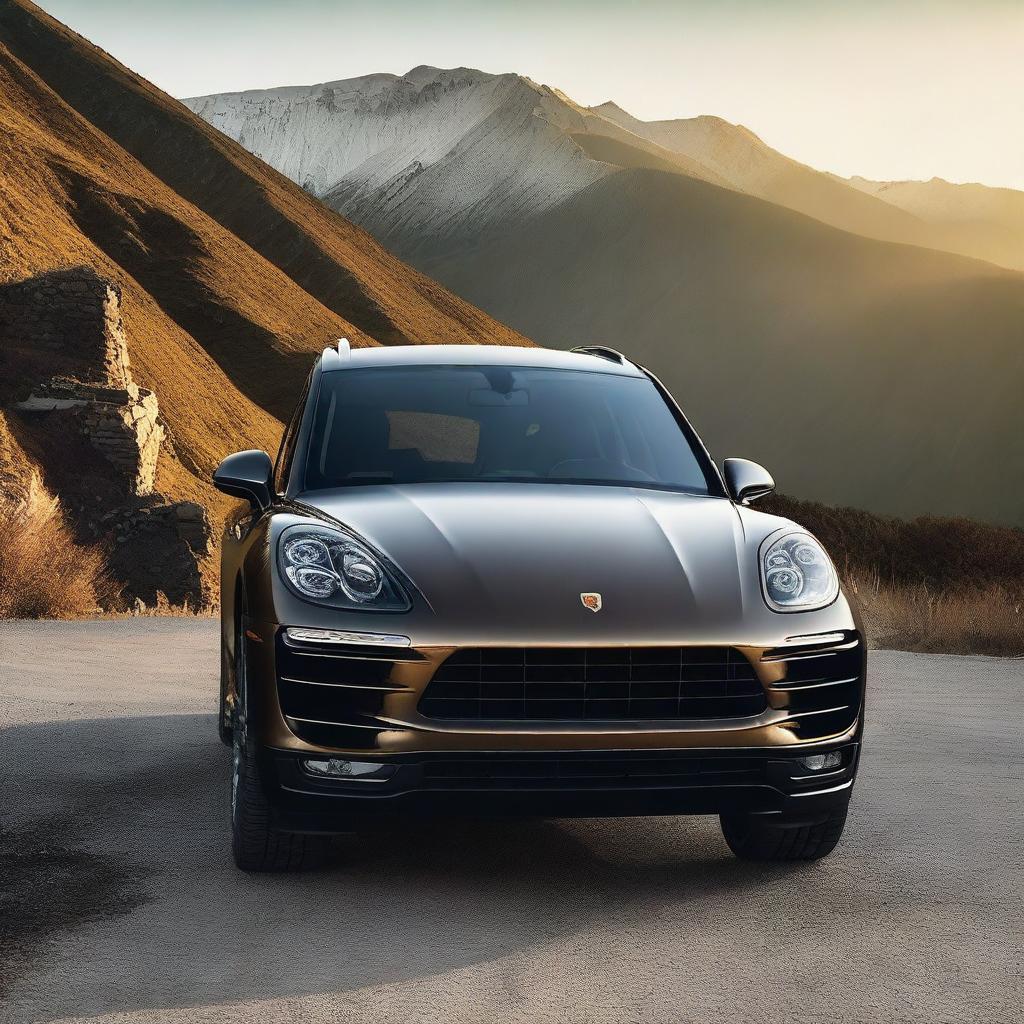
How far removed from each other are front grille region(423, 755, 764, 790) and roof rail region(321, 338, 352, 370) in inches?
97.4

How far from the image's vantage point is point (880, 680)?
1228cm

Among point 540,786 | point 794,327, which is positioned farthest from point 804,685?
point 794,327

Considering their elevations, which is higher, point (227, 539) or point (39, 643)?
point (227, 539)

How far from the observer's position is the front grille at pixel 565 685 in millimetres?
4652

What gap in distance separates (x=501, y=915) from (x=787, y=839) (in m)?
1.23

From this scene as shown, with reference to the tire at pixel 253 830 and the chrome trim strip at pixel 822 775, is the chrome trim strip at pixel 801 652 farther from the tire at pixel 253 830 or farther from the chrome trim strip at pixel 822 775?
the tire at pixel 253 830

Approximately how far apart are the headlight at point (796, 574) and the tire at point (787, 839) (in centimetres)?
80

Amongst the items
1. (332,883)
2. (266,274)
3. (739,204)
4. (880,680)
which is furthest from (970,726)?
(739,204)

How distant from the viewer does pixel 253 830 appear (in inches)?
202

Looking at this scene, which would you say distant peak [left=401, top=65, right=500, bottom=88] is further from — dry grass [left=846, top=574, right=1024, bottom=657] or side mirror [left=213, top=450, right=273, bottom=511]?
side mirror [left=213, top=450, right=273, bottom=511]

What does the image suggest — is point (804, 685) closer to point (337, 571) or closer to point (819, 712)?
point (819, 712)

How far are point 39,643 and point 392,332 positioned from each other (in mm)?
57418

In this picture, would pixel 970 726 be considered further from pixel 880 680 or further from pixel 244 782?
pixel 244 782

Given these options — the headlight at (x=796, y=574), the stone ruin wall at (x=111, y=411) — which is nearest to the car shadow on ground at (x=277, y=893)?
the headlight at (x=796, y=574)
